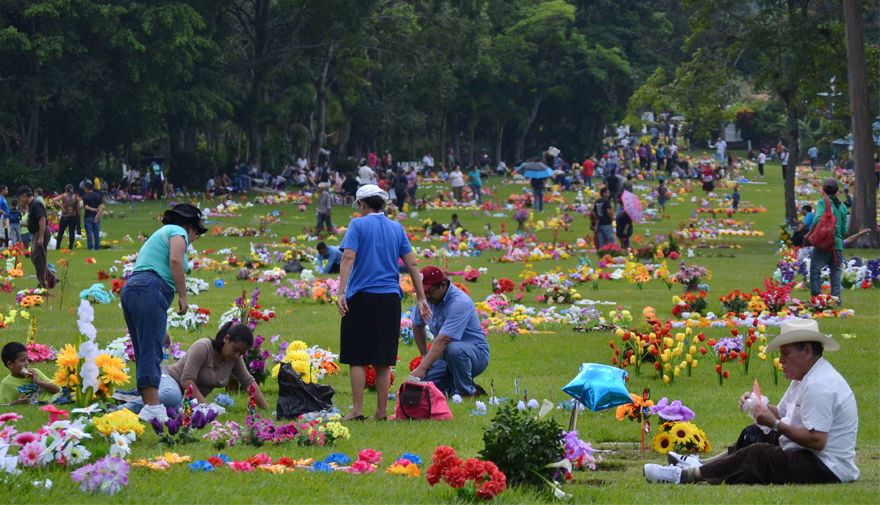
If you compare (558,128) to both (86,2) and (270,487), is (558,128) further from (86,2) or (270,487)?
(270,487)

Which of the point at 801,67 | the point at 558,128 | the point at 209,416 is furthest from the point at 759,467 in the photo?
the point at 558,128

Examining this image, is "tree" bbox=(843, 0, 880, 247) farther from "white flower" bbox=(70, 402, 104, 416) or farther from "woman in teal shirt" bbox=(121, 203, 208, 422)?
"white flower" bbox=(70, 402, 104, 416)

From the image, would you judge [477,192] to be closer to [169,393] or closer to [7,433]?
[169,393]

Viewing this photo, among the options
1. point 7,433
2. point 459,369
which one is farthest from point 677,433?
point 7,433

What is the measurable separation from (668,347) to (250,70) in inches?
1905

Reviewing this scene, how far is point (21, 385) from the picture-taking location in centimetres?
1153

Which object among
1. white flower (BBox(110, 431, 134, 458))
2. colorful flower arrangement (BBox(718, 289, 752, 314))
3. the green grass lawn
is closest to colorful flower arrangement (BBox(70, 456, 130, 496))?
the green grass lawn

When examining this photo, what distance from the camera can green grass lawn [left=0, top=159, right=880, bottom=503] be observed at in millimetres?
7863

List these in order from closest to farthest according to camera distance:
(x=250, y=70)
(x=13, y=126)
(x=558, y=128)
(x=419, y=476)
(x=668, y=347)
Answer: (x=419, y=476) < (x=668, y=347) < (x=13, y=126) < (x=250, y=70) < (x=558, y=128)

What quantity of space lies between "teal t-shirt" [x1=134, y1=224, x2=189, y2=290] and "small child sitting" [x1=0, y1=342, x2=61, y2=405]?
187 centimetres

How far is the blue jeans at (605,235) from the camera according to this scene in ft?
105

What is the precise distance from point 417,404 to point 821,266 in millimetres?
10408

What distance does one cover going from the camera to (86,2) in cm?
4797

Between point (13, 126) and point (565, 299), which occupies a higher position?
point (13, 126)
